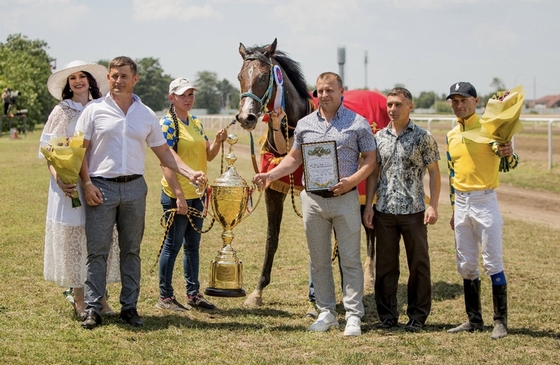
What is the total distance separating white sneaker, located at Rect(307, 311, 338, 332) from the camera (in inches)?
232

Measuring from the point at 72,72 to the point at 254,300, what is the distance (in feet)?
8.65

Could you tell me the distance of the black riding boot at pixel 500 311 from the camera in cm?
563

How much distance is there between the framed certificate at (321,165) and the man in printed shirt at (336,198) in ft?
0.19

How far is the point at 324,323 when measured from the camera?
591 centimetres


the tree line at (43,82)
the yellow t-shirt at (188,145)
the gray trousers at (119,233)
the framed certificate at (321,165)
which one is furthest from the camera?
the tree line at (43,82)

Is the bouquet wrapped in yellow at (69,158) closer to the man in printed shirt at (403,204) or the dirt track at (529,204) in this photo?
the man in printed shirt at (403,204)

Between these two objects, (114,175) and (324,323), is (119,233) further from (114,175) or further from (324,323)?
(324,323)

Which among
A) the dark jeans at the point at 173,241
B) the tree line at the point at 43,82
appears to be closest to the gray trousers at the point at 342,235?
the dark jeans at the point at 173,241

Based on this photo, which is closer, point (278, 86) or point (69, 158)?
point (69, 158)

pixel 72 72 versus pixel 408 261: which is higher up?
pixel 72 72

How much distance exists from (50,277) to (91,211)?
686mm

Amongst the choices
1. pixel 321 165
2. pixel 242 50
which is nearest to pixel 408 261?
pixel 321 165

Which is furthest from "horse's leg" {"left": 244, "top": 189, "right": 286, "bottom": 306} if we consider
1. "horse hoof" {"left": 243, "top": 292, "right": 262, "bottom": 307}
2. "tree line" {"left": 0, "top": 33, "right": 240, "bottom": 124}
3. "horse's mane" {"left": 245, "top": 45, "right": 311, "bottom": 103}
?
"tree line" {"left": 0, "top": 33, "right": 240, "bottom": 124}

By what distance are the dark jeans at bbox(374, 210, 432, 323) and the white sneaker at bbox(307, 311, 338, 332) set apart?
43 centimetres
